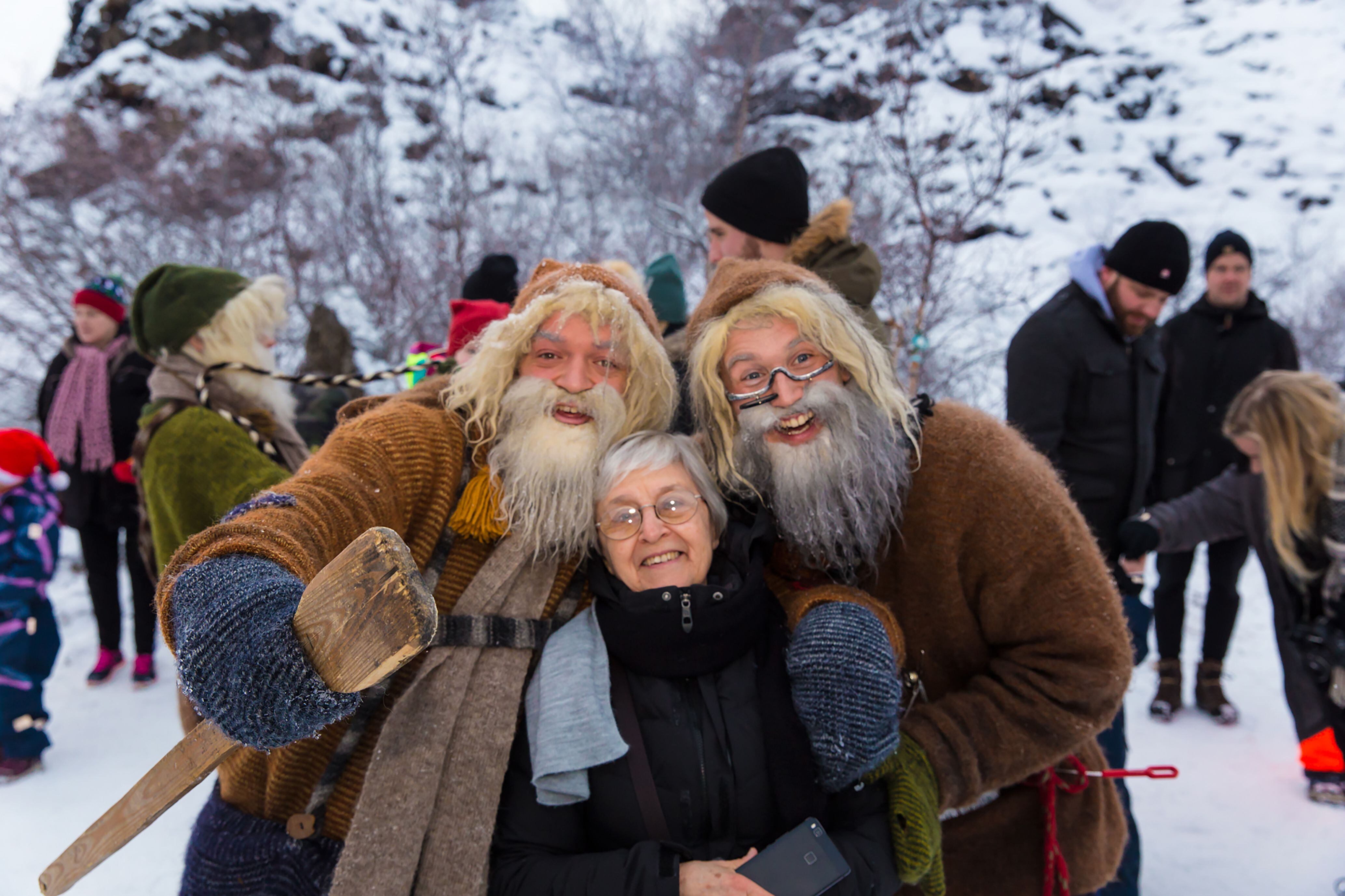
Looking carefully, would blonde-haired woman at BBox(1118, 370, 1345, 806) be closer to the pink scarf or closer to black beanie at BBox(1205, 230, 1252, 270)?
black beanie at BBox(1205, 230, 1252, 270)

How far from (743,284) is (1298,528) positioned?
2280mm

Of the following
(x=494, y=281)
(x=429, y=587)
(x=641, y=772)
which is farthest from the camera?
(x=494, y=281)

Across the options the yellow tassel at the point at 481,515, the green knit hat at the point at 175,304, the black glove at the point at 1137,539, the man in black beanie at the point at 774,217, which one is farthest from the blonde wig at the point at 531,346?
the black glove at the point at 1137,539

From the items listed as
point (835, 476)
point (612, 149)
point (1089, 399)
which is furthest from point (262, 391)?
point (612, 149)

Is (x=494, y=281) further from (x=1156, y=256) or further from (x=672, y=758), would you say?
(x=672, y=758)

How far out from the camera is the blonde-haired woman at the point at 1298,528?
2.52m

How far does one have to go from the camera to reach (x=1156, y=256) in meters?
2.88

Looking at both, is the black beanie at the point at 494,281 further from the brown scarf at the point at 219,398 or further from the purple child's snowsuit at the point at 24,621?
the purple child's snowsuit at the point at 24,621

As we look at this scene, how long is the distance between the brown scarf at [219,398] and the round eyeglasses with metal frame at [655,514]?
1451mm

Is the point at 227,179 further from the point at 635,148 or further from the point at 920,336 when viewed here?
the point at 920,336

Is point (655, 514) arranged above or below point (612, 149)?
below

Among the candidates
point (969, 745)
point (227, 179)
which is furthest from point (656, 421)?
point (227, 179)

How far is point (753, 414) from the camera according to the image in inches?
69.5

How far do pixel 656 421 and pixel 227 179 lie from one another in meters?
10.2
